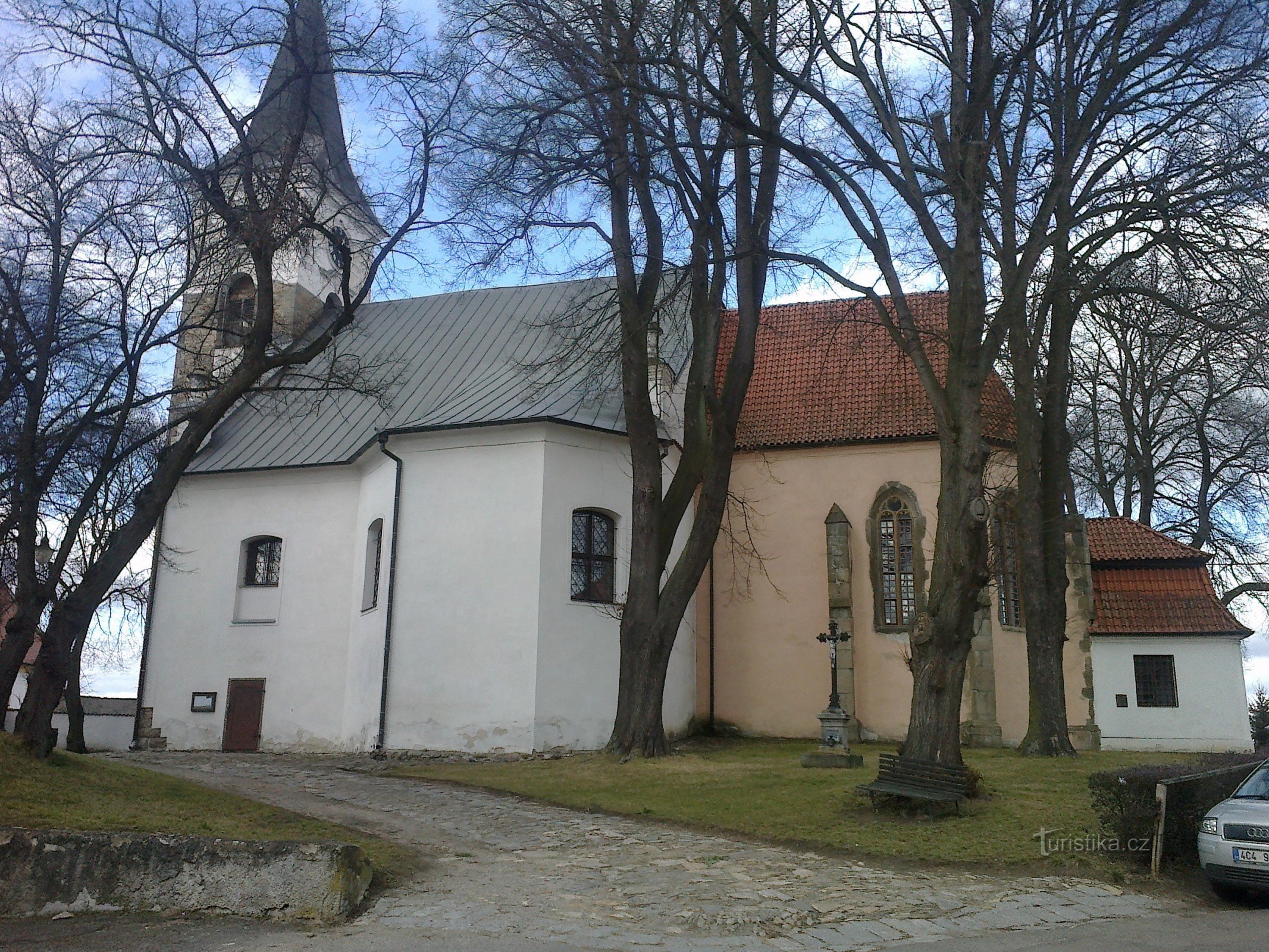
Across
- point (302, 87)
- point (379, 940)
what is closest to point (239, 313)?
point (302, 87)

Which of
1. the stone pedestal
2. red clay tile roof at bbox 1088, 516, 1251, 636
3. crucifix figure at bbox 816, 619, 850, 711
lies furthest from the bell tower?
red clay tile roof at bbox 1088, 516, 1251, 636

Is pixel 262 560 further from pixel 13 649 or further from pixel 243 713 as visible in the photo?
pixel 13 649

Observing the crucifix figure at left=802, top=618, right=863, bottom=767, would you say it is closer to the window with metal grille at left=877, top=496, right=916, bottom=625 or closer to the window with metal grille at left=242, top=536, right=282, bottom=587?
the window with metal grille at left=877, top=496, right=916, bottom=625

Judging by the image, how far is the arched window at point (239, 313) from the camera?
13742 mm

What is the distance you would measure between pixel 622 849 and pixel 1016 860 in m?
3.42

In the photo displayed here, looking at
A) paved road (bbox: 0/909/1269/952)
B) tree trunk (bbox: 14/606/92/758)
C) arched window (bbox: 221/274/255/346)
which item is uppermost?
arched window (bbox: 221/274/255/346)

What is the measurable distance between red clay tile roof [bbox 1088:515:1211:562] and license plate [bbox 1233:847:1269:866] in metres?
17.3

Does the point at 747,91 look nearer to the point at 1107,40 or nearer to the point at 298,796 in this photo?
the point at 1107,40

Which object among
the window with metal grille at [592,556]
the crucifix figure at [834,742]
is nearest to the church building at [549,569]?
the window with metal grille at [592,556]

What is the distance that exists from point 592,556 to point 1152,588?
1345 centimetres

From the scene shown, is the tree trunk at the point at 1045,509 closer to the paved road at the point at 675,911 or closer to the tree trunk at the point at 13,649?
the paved road at the point at 675,911

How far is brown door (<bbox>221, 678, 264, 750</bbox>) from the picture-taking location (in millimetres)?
20609

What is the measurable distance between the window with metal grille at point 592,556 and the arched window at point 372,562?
12.3 ft

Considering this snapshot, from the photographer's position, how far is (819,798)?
39.2 feet
